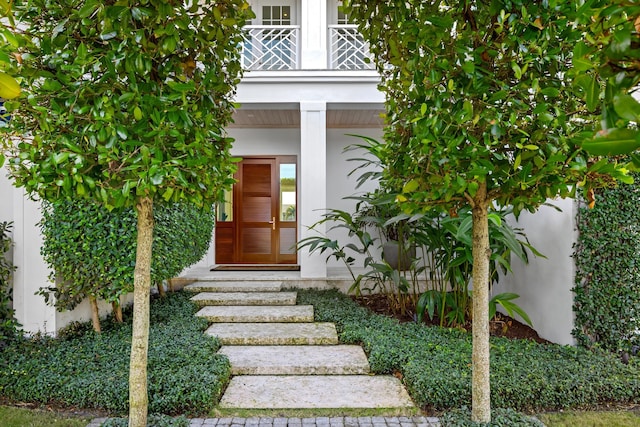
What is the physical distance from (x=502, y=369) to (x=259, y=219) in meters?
5.95

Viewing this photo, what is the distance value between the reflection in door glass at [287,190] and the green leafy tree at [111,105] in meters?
6.13

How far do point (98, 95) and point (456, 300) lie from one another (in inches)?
154

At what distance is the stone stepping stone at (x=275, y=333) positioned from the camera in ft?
12.7

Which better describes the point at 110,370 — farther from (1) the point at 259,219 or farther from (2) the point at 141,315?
(1) the point at 259,219

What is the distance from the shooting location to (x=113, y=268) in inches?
143

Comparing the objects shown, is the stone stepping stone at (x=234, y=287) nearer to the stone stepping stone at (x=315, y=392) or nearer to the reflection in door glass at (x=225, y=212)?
the reflection in door glass at (x=225, y=212)

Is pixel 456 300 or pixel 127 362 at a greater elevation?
pixel 456 300

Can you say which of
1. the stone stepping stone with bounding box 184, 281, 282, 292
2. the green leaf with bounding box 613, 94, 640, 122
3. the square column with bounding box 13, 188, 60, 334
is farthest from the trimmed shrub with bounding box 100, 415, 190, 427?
the stone stepping stone with bounding box 184, 281, 282, 292

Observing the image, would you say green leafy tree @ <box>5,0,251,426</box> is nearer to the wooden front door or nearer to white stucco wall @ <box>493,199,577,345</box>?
white stucco wall @ <box>493,199,577,345</box>

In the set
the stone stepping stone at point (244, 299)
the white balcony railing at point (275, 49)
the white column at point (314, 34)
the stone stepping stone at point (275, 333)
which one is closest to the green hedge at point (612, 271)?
the stone stepping stone at point (275, 333)

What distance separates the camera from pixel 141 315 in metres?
2.09

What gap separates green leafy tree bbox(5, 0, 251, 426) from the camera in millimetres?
1644

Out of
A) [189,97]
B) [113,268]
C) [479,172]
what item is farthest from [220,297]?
[479,172]

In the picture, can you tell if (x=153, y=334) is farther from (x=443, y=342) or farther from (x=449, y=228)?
(x=449, y=228)
